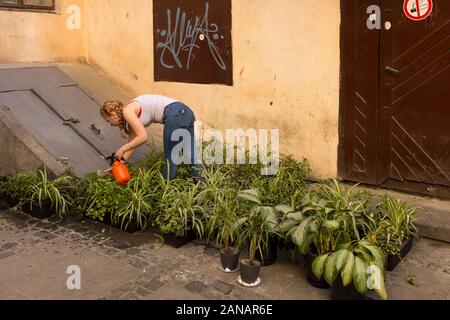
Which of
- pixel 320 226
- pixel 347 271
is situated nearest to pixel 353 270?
pixel 347 271

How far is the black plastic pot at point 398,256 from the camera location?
440 centimetres

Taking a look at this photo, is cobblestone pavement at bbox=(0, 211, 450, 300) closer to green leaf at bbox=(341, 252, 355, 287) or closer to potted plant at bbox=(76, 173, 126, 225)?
potted plant at bbox=(76, 173, 126, 225)

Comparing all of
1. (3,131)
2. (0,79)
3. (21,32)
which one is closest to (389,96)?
(3,131)

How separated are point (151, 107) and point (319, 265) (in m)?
2.83

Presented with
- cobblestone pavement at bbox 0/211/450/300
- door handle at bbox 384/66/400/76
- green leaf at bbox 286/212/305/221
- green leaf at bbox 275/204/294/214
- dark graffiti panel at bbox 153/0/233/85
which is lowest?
cobblestone pavement at bbox 0/211/450/300

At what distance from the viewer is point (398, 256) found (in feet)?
14.6

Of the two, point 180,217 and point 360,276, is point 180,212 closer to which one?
point 180,217

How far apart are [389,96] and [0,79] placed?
5.57 meters

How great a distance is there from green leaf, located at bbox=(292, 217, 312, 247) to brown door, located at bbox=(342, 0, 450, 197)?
7.70ft

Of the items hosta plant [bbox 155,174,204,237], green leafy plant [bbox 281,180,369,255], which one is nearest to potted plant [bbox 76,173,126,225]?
hosta plant [bbox 155,174,204,237]

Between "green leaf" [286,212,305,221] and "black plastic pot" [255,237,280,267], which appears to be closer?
"green leaf" [286,212,305,221]

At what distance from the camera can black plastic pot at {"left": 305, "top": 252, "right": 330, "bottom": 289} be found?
13.6ft

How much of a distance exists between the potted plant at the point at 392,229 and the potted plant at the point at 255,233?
867mm

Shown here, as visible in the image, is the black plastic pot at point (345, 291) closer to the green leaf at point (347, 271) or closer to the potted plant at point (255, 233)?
the green leaf at point (347, 271)
